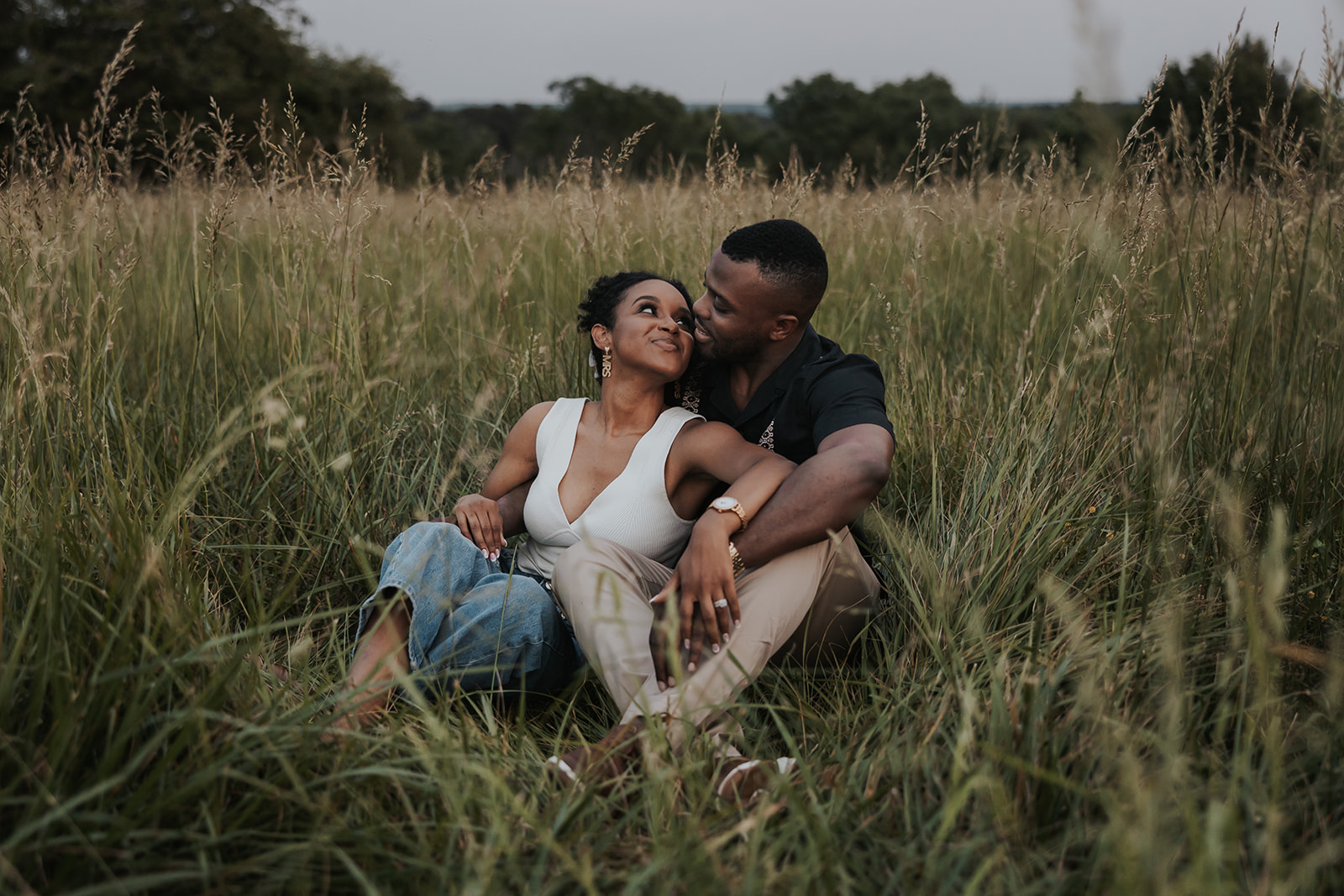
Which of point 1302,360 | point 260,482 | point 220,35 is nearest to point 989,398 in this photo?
point 1302,360

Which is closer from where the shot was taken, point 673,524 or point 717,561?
point 717,561

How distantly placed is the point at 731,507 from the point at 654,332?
0.56m

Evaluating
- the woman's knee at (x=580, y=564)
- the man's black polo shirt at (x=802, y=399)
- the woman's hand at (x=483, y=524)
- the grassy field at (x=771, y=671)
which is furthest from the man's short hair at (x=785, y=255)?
the woman's hand at (x=483, y=524)

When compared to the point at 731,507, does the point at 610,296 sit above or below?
above

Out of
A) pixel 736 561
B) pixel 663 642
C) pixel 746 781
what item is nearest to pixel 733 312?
pixel 736 561

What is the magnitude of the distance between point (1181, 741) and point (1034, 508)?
0.71 meters

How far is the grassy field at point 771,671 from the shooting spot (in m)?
1.17

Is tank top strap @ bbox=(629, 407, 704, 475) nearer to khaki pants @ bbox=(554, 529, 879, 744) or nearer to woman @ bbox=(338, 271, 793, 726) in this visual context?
woman @ bbox=(338, 271, 793, 726)

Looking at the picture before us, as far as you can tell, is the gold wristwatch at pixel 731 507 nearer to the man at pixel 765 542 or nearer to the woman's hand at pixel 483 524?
the man at pixel 765 542

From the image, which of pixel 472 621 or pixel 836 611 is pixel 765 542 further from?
pixel 472 621

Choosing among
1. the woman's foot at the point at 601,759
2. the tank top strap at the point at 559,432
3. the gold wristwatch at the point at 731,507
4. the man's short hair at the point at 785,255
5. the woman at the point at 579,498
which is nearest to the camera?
the woman's foot at the point at 601,759

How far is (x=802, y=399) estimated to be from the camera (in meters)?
2.10

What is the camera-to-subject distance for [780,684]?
1.94m

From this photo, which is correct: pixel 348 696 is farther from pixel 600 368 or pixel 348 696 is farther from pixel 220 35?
pixel 220 35
